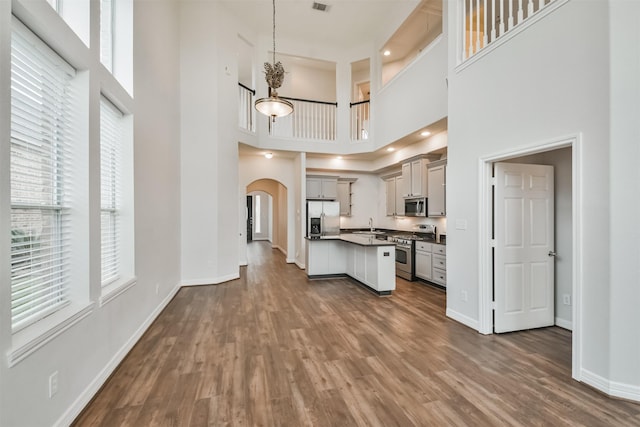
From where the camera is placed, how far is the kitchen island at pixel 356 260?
16.2 feet

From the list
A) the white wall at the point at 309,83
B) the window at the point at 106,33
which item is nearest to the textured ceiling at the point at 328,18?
the white wall at the point at 309,83

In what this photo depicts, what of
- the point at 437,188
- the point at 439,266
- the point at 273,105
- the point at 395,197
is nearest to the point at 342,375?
the point at 439,266

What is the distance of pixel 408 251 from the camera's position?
20.6ft

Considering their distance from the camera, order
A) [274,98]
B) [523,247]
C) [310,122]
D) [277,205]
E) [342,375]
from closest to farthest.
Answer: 1. [342,375]
2. [523,247]
3. [274,98]
4. [310,122]
5. [277,205]

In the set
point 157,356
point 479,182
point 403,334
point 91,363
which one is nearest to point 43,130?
point 91,363

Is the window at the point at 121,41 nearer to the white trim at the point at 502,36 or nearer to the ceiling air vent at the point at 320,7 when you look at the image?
the white trim at the point at 502,36

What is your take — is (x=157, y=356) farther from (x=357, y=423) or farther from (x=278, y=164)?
(x=278, y=164)

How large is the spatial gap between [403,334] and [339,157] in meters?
5.67

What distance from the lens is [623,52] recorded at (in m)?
2.19

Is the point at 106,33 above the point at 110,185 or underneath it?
above

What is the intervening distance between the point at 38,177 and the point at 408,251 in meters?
5.82

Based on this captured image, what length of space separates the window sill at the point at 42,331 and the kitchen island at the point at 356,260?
3744 mm

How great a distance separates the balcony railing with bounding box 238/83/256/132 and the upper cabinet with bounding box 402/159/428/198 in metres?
3.68

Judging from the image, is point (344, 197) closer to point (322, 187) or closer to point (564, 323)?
point (322, 187)
